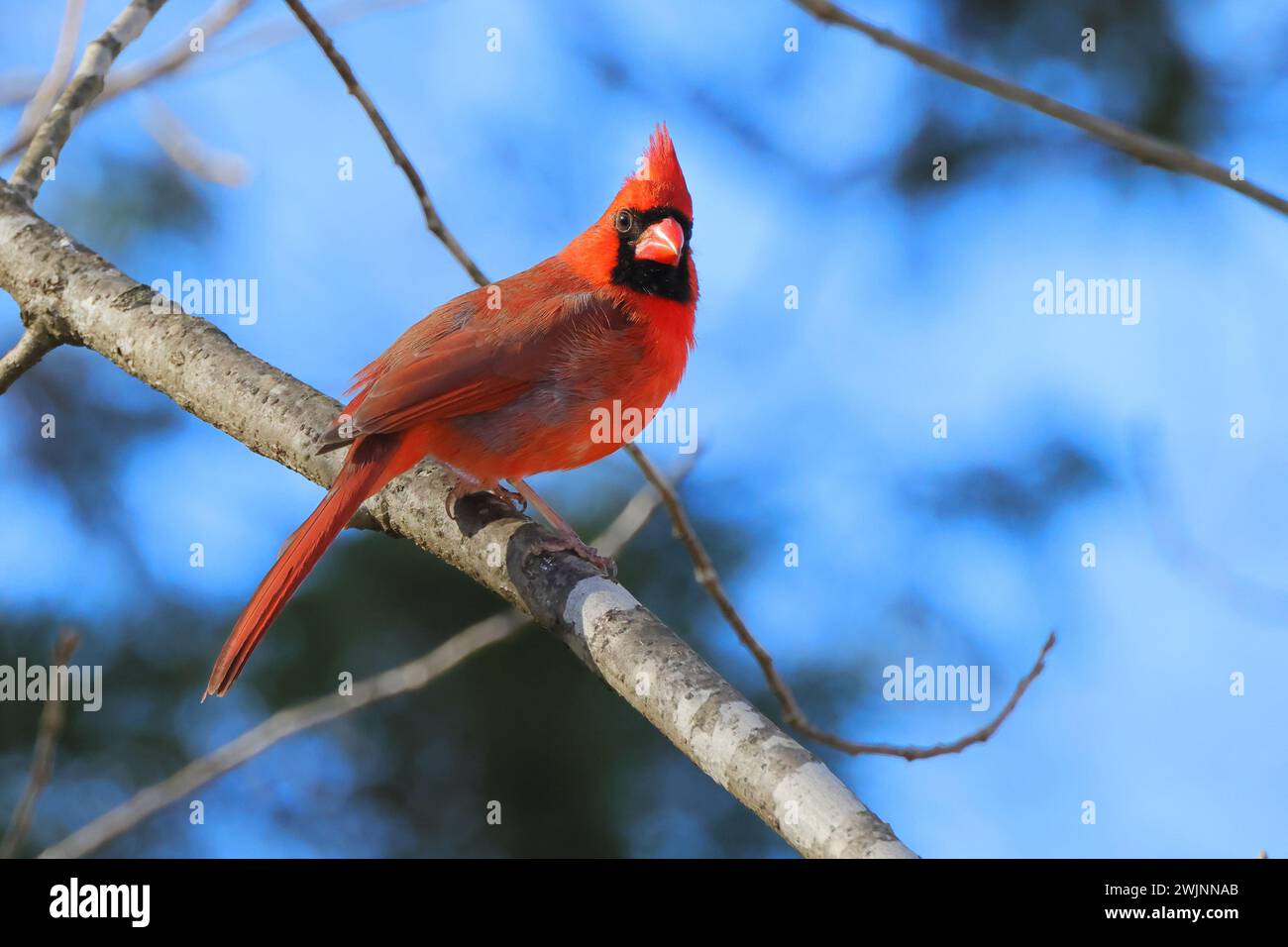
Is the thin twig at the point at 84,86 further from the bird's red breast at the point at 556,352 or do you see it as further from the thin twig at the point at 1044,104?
the thin twig at the point at 1044,104

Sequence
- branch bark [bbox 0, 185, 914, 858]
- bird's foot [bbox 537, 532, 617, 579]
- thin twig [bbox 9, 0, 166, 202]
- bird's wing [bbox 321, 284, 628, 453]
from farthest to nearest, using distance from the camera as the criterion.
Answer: bird's wing [bbox 321, 284, 628, 453] < thin twig [bbox 9, 0, 166, 202] < bird's foot [bbox 537, 532, 617, 579] < branch bark [bbox 0, 185, 914, 858]

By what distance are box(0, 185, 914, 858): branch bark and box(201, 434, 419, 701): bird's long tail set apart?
88mm

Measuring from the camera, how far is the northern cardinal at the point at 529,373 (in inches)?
103

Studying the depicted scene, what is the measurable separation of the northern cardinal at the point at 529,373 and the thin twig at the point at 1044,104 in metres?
1.28

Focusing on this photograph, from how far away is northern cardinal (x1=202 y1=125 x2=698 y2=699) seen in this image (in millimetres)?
2607

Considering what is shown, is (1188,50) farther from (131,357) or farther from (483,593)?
(131,357)

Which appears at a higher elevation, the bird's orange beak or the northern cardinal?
the bird's orange beak

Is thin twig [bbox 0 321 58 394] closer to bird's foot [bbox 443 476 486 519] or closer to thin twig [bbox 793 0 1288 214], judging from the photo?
bird's foot [bbox 443 476 486 519]

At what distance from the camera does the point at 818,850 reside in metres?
1.59

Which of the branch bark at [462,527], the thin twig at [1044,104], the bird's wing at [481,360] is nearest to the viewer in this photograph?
the thin twig at [1044,104]

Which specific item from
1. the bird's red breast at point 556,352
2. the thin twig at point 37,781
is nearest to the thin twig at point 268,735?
the thin twig at point 37,781

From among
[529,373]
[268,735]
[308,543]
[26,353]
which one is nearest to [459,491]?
[308,543]

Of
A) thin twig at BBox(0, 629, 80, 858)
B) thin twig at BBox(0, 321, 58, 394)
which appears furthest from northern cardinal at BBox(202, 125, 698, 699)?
thin twig at BBox(0, 321, 58, 394)

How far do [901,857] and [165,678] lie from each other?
361cm
